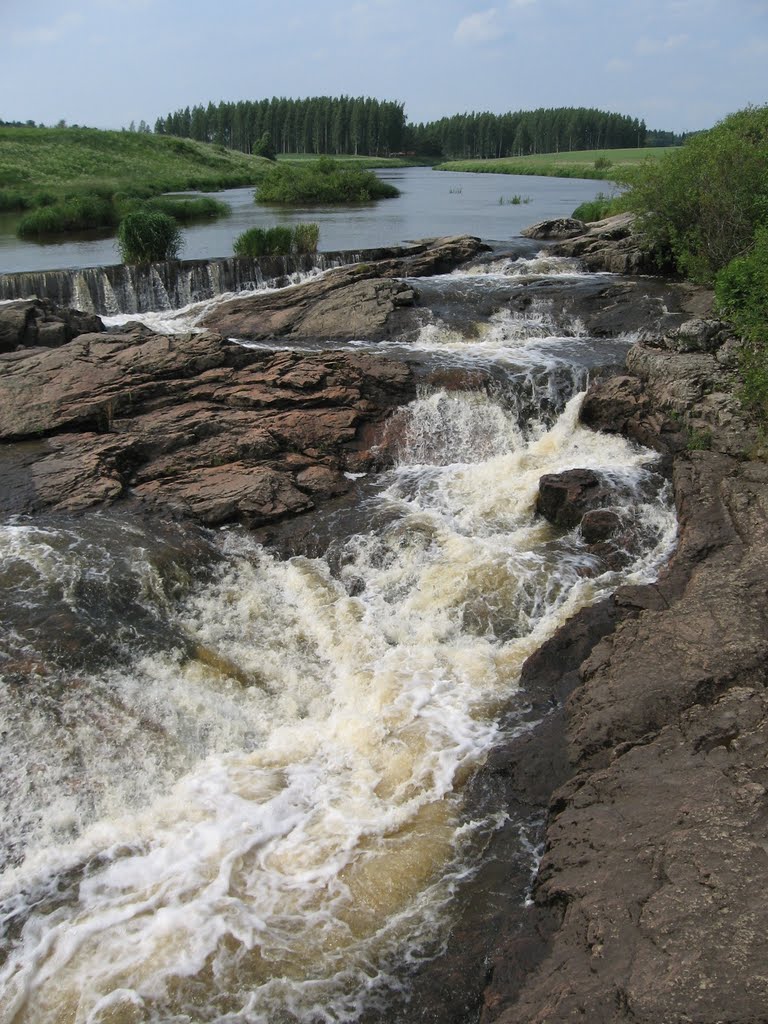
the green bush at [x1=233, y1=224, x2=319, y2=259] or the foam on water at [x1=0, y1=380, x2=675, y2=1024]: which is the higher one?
the green bush at [x1=233, y1=224, x2=319, y2=259]

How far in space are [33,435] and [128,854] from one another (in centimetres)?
947

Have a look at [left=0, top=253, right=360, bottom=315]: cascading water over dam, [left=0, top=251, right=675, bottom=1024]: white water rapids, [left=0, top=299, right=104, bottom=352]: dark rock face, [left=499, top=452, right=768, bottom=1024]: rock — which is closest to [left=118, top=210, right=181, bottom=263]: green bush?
[left=0, top=253, right=360, bottom=315]: cascading water over dam

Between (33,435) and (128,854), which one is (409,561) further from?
(33,435)

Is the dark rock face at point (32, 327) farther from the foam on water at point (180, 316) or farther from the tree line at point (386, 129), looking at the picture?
the tree line at point (386, 129)

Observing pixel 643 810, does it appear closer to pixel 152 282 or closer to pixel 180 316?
pixel 180 316

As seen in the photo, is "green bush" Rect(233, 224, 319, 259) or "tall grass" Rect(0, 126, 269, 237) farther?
"tall grass" Rect(0, 126, 269, 237)

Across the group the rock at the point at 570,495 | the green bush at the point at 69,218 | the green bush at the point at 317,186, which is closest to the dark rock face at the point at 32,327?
the rock at the point at 570,495

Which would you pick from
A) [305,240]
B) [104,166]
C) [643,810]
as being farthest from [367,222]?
[104,166]

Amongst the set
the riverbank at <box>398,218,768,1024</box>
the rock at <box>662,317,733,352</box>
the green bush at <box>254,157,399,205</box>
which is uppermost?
the green bush at <box>254,157,399,205</box>

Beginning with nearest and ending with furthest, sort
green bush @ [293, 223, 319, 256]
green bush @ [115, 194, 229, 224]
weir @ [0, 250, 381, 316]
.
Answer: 1. weir @ [0, 250, 381, 316]
2. green bush @ [293, 223, 319, 256]
3. green bush @ [115, 194, 229, 224]

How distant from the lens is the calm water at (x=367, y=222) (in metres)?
28.7

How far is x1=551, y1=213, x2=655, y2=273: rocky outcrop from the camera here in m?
23.6

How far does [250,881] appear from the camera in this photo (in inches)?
264

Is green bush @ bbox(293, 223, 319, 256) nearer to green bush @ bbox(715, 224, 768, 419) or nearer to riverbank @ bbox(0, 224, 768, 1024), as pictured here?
riverbank @ bbox(0, 224, 768, 1024)
